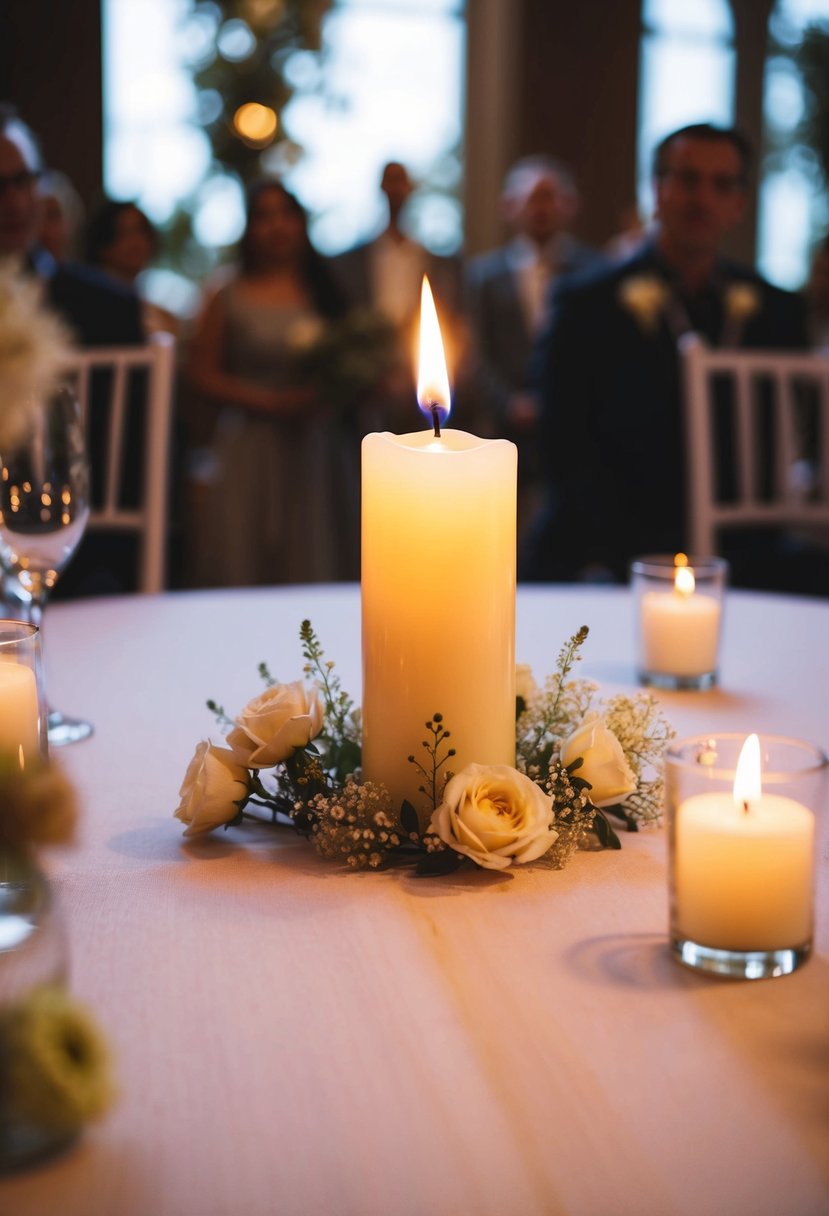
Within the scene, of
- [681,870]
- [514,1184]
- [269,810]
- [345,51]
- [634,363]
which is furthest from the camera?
[345,51]

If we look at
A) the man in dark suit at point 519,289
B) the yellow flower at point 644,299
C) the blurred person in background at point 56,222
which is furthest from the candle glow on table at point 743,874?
the man in dark suit at point 519,289

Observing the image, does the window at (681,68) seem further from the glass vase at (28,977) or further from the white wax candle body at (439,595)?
the glass vase at (28,977)

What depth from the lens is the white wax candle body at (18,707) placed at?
69cm

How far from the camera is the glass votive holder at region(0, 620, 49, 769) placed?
27.2 inches

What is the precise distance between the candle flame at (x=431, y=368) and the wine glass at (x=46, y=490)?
402 millimetres

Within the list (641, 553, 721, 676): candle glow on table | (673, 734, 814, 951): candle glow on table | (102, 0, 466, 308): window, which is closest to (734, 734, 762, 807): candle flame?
(673, 734, 814, 951): candle glow on table

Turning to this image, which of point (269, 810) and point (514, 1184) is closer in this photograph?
point (514, 1184)

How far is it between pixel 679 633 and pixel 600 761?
43 centimetres

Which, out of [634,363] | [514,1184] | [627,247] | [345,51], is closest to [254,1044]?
[514,1184]

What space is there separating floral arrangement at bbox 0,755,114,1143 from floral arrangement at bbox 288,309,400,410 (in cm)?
391

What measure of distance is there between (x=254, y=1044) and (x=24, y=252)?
2709mm

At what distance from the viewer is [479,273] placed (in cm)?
529

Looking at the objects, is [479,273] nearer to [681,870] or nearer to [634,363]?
[634,363]

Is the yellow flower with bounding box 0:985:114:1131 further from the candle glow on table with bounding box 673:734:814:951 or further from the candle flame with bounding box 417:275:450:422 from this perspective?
the candle flame with bounding box 417:275:450:422
